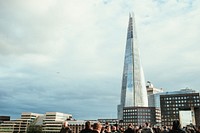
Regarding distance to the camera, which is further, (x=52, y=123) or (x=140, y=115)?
(x=52, y=123)

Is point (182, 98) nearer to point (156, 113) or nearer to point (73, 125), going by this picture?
point (156, 113)

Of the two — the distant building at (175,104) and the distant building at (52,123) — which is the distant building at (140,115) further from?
the distant building at (52,123)

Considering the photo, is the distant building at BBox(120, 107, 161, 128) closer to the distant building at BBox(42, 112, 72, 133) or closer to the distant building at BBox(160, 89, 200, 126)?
the distant building at BBox(160, 89, 200, 126)

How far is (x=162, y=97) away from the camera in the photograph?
6772 inches

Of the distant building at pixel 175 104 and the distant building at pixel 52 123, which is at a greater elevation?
the distant building at pixel 175 104

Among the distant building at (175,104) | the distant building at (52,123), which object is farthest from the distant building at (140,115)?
the distant building at (52,123)

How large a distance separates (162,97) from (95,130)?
17053 centimetres

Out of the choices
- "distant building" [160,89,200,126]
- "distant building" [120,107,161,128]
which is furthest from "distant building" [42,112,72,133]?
"distant building" [160,89,200,126]

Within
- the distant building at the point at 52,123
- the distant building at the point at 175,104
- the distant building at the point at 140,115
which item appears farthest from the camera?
the distant building at the point at 52,123

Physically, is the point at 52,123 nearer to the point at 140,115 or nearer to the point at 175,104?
the point at 140,115

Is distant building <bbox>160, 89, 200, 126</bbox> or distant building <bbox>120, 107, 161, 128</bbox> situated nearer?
distant building <bbox>160, 89, 200, 126</bbox>

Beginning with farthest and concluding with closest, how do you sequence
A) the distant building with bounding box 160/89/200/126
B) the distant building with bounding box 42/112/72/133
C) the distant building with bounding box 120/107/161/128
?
the distant building with bounding box 42/112/72/133, the distant building with bounding box 120/107/161/128, the distant building with bounding box 160/89/200/126

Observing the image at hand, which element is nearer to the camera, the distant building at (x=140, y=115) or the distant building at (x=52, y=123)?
the distant building at (x=140, y=115)

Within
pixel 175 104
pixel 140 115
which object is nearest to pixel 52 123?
pixel 140 115
